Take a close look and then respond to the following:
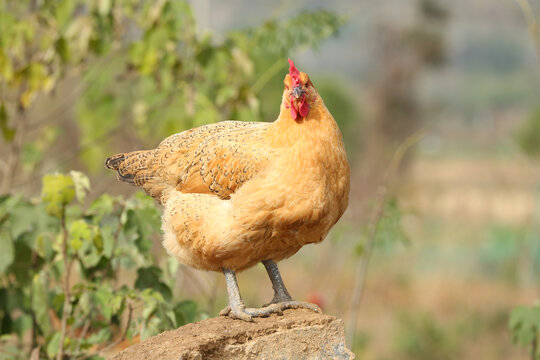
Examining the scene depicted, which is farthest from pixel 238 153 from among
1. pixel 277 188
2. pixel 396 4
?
pixel 396 4

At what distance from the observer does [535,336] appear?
4.15 meters

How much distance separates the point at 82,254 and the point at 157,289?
46 cm

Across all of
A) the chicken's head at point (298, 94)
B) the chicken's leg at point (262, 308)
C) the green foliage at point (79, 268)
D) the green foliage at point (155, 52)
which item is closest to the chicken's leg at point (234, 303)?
the chicken's leg at point (262, 308)

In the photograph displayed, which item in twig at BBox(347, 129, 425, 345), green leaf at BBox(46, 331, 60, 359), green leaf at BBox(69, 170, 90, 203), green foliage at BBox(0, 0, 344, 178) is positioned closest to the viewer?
green leaf at BBox(69, 170, 90, 203)

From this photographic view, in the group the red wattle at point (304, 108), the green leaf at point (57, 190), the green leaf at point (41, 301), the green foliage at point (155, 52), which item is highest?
the green foliage at point (155, 52)

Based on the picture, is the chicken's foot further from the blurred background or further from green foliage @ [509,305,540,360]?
green foliage @ [509,305,540,360]

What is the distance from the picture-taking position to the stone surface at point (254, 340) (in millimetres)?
2957

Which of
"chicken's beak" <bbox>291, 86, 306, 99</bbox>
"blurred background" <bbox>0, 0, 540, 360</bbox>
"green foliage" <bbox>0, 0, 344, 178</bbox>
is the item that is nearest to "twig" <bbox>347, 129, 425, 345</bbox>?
"blurred background" <bbox>0, 0, 540, 360</bbox>

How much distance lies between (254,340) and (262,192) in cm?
65

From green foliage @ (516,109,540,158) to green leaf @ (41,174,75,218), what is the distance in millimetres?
11428

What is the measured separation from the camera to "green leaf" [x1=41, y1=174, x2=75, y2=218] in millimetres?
3592

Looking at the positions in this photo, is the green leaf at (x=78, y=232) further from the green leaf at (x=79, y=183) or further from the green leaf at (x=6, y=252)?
the green leaf at (x=6, y=252)

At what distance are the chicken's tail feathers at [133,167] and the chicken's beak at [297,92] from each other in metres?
1.00

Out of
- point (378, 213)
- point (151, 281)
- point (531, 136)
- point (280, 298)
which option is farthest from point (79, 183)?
point (531, 136)
